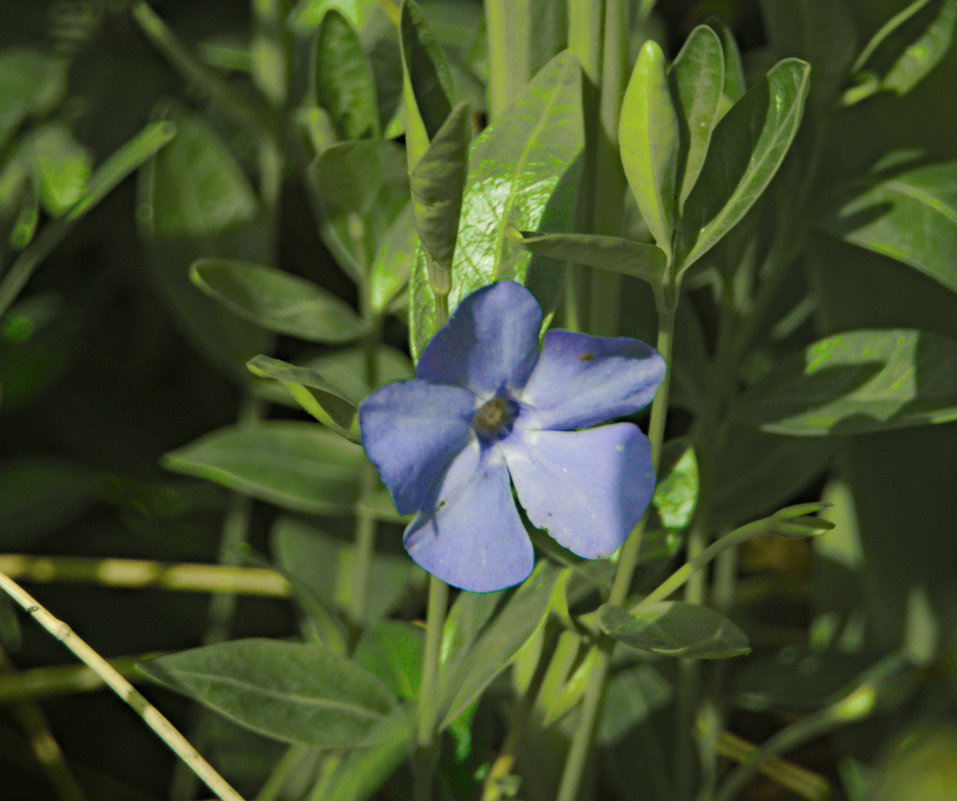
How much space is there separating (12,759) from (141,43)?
63cm

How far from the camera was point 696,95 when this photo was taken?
402 millimetres

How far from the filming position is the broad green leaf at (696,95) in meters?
0.40

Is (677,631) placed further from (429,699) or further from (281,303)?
(281,303)

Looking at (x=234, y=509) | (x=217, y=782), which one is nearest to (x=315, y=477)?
(x=234, y=509)

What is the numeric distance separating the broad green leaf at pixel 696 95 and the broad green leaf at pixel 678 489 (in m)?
0.13

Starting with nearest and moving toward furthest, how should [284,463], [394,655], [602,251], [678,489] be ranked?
[602,251] → [678,489] → [394,655] → [284,463]

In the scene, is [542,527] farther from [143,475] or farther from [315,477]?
[143,475]

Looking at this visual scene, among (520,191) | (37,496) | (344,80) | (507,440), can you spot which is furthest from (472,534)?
(37,496)

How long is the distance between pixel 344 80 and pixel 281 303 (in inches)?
5.9

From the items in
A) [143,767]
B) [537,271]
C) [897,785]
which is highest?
[537,271]

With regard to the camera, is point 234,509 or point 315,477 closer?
point 315,477

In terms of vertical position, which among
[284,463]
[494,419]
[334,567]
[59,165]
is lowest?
[334,567]

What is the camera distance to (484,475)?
15.6 inches

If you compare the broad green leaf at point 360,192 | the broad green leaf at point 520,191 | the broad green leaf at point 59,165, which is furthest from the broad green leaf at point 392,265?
the broad green leaf at point 59,165
